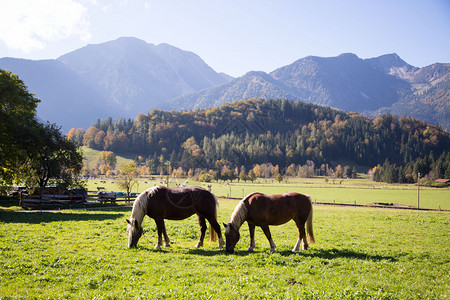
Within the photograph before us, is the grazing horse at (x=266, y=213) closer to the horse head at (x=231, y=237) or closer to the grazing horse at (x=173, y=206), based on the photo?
the horse head at (x=231, y=237)

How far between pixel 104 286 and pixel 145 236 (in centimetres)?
854

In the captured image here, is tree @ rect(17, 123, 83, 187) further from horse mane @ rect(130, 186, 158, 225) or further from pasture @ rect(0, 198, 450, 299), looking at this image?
horse mane @ rect(130, 186, 158, 225)

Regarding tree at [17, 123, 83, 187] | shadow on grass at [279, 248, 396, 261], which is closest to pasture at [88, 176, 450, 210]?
tree at [17, 123, 83, 187]

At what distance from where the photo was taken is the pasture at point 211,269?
9.03 meters

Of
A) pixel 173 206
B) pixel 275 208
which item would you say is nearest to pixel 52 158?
pixel 173 206

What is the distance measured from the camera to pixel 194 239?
58.2 feet

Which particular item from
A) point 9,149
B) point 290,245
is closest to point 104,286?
point 290,245

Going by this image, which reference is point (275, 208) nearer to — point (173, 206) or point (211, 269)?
point (211, 269)

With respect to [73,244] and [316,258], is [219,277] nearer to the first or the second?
[316,258]

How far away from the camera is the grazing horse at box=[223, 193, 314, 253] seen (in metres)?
14.1

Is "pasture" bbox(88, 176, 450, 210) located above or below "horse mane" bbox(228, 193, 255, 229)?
below

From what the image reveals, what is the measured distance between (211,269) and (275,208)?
15.3 ft

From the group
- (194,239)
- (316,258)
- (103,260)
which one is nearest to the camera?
(103,260)

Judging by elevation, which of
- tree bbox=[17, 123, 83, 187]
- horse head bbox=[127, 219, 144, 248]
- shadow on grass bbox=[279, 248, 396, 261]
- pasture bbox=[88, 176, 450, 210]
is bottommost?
pasture bbox=[88, 176, 450, 210]
